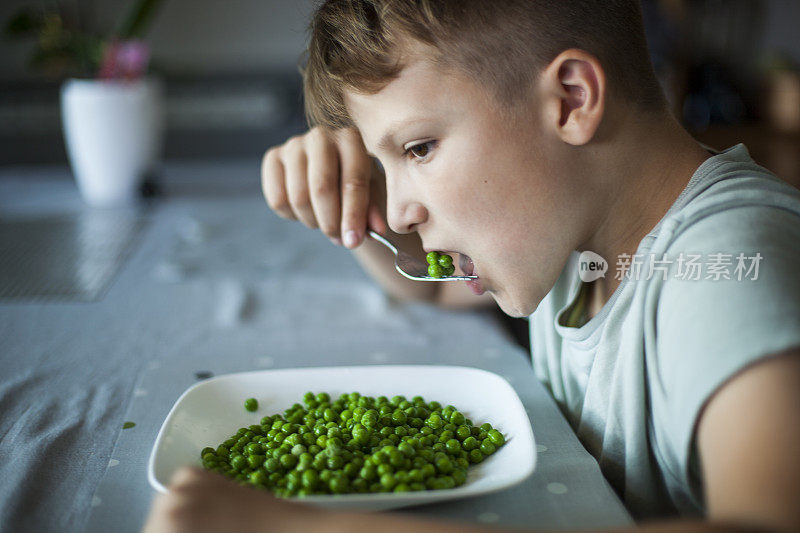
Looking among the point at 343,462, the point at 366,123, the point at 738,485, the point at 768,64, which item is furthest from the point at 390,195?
the point at 768,64

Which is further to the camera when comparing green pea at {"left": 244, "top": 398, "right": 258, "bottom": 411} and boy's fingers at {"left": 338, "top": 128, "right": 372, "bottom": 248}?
boy's fingers at {"left": 338, "top": 128, "right": 372, "bottom": 248}

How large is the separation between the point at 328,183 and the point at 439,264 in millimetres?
233

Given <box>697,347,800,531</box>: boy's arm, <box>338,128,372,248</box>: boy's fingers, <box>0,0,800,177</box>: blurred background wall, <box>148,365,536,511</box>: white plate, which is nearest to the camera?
<box>697,347,800,531</box>: boy's arm

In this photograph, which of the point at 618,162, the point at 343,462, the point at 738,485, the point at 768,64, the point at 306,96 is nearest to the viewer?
the point at 738,485

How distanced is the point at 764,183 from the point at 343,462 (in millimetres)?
488

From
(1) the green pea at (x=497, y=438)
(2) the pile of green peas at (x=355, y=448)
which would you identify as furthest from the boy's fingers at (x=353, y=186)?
(1) the green pea at (x=497, y=438)

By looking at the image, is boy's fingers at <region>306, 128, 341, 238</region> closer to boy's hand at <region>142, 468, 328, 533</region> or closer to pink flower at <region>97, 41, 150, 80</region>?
boy's hand at <region>142, 468, 328, 533</region>

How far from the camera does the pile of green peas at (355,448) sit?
2.00 ft

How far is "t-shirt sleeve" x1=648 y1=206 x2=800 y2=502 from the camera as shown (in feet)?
1.70

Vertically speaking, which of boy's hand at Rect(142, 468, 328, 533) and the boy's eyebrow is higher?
the boy's eyebrow

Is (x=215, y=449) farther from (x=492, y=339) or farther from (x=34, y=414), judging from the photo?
(x=492, y=339)

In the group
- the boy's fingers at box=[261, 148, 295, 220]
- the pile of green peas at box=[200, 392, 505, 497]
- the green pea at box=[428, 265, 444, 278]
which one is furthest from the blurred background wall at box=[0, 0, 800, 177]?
the pile of green peas at box=[200, 392, 505, 497]

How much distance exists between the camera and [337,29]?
2.61 feet

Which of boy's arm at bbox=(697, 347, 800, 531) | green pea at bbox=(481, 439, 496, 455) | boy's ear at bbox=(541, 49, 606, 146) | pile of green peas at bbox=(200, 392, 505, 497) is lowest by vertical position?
pile of green peas at bbox=(200, 392, 505, 497)
